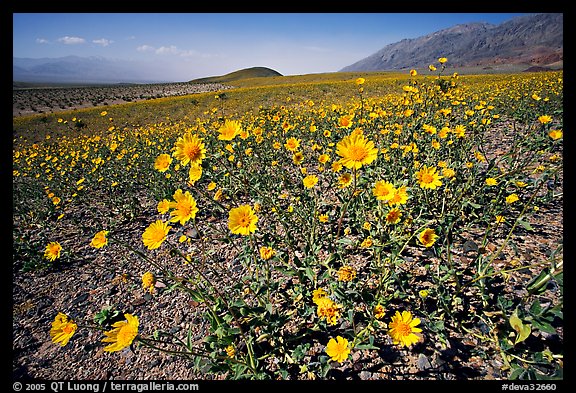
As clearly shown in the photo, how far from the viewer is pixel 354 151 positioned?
227cm

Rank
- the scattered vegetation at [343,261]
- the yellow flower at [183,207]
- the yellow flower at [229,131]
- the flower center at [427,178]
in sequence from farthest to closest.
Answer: the yellow flower at [229,131], the flower center at [427,178], the yellow flower at [183,207], the scattered vegetation at [343,261]

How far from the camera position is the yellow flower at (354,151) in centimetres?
223

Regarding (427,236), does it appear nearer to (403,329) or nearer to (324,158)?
(403,329)

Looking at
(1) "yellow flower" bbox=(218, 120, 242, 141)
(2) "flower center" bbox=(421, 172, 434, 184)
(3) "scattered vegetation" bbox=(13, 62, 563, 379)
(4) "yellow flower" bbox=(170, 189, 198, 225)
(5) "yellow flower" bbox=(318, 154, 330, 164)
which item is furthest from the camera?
(5) "yellow flower" bbox=(318, 154, 330, 164)

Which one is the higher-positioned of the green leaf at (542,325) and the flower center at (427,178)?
the flower center at (427,178)

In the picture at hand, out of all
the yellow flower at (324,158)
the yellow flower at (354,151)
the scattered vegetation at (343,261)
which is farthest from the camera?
the yellow flower at (324,158)

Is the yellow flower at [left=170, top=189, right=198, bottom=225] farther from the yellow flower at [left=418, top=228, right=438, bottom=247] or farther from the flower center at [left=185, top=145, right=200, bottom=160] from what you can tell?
the yellow flower at [left=418, top=228, right=438, bottom=247]

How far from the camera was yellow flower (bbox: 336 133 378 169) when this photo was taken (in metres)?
2.23

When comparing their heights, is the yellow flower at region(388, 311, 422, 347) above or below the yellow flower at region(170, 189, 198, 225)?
below

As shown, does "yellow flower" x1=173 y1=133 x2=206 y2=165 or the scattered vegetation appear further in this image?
"yellow flower" x1=173 y1=133 x2=206 y2=165

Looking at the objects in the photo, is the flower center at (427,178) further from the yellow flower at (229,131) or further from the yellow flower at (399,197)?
the yellow flower at (229,131)

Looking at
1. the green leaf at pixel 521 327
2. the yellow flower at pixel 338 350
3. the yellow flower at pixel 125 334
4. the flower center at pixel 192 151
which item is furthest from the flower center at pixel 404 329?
the flower center at pixel 192 151

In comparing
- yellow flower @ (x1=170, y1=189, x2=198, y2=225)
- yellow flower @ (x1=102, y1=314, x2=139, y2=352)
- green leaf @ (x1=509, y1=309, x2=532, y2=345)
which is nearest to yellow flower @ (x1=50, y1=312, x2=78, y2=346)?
yellow flower @ (x1=102, y1=314, x2=139, y2=352)
